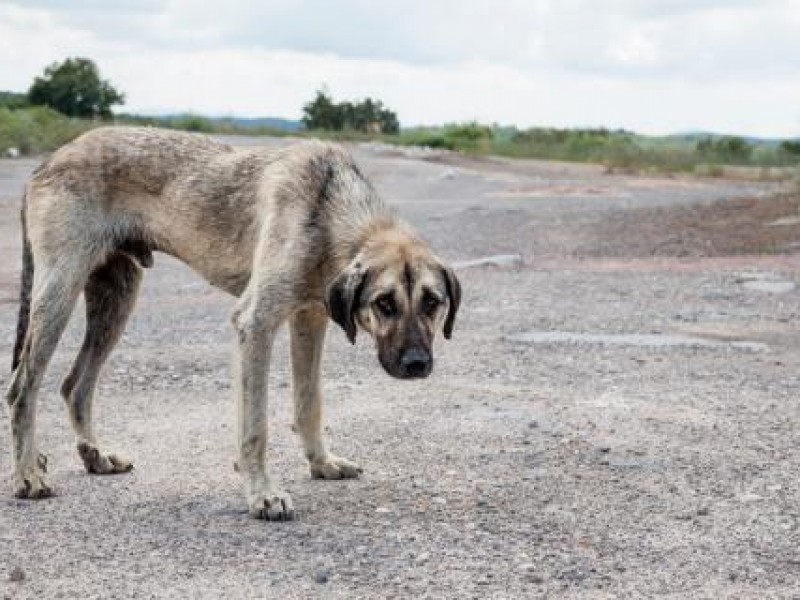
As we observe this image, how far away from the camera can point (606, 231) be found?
66.4 ft

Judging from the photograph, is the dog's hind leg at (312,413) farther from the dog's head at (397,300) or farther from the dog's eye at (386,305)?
the dog's eye at (386,305)

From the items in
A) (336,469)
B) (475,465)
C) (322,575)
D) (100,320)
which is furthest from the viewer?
(100,320)

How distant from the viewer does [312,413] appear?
269 inches

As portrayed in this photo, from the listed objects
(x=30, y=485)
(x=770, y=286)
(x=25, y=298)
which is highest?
(x=25, y=298)

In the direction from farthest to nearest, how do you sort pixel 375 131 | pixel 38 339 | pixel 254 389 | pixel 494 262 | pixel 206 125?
pixel 375 131, pixel 206 125, pixel 494 262, pixel 38 339, pixel 254 389

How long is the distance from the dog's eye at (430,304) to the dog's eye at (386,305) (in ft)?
0.42

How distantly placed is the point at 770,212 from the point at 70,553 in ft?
58.4

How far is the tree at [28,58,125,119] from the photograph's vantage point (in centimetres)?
5008

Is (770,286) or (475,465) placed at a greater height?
(770,286)

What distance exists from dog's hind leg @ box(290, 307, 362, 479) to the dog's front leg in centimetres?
57

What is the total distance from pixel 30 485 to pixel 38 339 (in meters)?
0.70

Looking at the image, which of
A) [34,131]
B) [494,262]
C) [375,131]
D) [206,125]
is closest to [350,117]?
[375,131]

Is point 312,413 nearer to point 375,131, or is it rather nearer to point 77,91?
point 77,91

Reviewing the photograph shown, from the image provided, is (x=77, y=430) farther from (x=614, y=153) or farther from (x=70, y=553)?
Result: (x=614, y=153)
